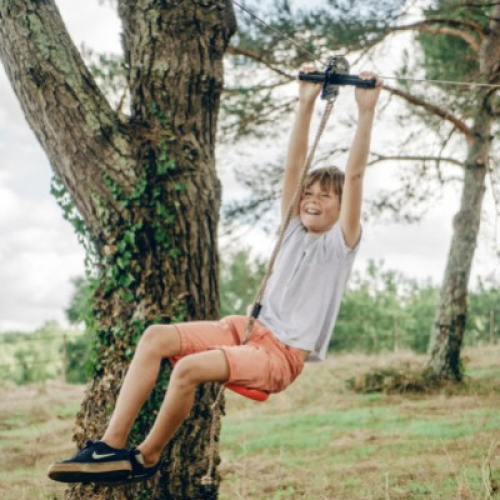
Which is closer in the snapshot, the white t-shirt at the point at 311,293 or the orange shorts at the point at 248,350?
the orange shorts at the point at 248,350

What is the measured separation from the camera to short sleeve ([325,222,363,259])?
136 inches

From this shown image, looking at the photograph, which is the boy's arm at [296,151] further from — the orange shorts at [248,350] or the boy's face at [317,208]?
the orange shorts at [248,350]

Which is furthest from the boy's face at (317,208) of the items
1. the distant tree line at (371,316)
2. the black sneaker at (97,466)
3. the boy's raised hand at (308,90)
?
the distant tree line at (371,316)

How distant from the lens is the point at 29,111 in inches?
168

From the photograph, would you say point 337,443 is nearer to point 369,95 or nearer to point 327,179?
point 327,179

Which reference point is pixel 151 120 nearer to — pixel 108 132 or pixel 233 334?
pixel 108 132

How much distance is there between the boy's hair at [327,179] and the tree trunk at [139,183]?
2.91ft

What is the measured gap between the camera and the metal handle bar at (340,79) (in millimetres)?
3291

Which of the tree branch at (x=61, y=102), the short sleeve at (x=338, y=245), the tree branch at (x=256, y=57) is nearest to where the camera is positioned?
the short sleeve at (x=338, y=245)

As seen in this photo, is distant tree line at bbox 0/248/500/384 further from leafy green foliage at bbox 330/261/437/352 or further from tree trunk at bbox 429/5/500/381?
tree trunk at bbox 429/5/500/381

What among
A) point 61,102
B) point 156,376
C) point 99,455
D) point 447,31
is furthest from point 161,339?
point 447,31

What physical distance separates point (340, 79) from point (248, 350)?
1146 mm

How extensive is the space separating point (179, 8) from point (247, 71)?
21.6 feet

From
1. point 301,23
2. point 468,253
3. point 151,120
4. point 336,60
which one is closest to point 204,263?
point 151,120
